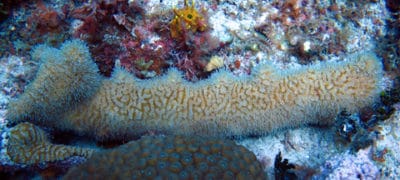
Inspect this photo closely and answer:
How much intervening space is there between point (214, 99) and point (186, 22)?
122cm

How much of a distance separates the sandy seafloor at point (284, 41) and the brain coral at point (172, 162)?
125 cm

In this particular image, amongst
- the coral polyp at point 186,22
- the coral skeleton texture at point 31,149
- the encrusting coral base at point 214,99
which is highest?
the coral polyp at point 186,22

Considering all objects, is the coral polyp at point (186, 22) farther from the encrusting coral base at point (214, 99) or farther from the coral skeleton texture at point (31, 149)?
the coral skeleton texture at point (31, 149)

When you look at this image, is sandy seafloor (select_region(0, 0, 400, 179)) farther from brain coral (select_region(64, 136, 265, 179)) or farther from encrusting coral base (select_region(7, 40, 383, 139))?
brain coral (select_region(64, 136, 265, 179))

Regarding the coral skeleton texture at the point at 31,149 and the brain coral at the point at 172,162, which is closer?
the brain coral at the point at 172,162

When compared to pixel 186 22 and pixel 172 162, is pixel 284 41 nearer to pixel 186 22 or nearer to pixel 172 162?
pixel 186 22

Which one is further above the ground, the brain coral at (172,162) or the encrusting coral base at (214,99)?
the encrusting coral base at (214,99)

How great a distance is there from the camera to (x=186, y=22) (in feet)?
14.2

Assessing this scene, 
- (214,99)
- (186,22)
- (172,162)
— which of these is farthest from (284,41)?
(172,162)

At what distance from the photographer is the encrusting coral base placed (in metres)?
4.43

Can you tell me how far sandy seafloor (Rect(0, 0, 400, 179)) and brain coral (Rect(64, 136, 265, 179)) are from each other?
49.4 inches

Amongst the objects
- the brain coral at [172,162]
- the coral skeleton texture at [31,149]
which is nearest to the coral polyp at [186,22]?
the brain coral at [172,162]

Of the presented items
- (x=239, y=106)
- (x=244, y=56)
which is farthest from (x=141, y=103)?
(x=244, y=56)

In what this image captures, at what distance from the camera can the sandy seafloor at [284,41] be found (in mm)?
4473
